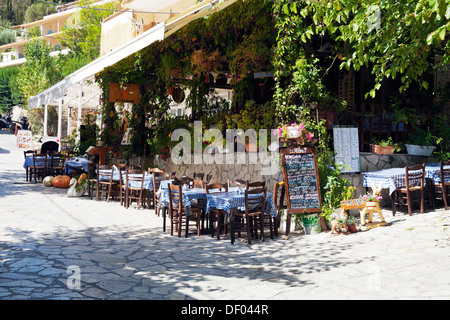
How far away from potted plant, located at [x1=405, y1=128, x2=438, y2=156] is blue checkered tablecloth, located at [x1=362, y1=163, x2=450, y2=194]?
3.20 feet

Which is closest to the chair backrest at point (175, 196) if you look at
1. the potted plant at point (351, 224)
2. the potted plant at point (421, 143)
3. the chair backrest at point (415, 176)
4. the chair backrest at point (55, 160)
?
the potted plant at point (351, 224)

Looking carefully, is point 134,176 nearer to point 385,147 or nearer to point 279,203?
point 279,203

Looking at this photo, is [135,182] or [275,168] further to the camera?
[135,182]

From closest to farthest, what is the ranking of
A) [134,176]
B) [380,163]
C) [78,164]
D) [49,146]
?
[380,163]
[134,176]
[78,164]
[49,146]

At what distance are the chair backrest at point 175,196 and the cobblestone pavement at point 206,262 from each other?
579 mm

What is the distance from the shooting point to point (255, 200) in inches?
341

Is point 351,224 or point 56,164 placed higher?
point 56,164

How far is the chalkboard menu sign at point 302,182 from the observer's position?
9.41 metres

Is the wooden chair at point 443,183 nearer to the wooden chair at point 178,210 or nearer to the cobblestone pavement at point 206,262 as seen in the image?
the cobblestone pavement at point 206,262

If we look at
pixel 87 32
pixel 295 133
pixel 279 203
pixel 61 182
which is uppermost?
pixel 87 32

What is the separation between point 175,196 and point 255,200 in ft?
5.42

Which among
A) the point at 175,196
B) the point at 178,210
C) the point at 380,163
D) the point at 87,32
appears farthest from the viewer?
the point at 87,32

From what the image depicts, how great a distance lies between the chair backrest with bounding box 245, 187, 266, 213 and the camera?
8.40 metres

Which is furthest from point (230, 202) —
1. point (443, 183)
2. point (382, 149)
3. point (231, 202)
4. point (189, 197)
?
point (443, 183)
